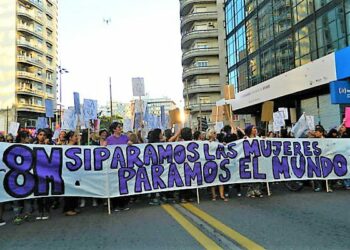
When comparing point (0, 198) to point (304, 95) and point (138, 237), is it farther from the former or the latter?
point (304, 95)

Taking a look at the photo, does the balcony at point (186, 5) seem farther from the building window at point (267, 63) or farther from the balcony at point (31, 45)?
the building window at point (267, 63)

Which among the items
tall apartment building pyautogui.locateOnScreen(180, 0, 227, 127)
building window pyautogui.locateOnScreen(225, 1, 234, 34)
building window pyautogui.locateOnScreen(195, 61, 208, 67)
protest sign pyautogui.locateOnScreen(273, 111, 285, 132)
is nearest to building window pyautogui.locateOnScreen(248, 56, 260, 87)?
building window pyautogui.locateOnScreen(225, 1, 234, 34)

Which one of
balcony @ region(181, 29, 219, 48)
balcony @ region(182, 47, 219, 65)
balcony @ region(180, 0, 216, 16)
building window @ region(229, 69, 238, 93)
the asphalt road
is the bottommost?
the asphalt road

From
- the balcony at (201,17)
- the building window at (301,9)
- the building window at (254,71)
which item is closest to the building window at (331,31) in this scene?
the building window at (301,9)

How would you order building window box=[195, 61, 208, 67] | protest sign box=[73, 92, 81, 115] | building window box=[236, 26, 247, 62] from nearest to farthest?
protest sign box=[73, 92, 81, 115] → building window box=[236, 26, 247, 62] → building window box=[195, 61, 208, 67]

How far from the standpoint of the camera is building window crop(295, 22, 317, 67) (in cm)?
2681

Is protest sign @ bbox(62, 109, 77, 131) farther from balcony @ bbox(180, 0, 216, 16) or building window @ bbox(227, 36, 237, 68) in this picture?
balcony @ bbox(180, 0, 216, 16)

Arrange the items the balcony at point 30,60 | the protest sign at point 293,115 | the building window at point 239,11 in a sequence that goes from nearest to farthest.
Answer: the protest sign at point 293,115
the building window at point 239,11
the balcony at point 30,60

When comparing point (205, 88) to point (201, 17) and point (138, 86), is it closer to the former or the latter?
point (201, 17)

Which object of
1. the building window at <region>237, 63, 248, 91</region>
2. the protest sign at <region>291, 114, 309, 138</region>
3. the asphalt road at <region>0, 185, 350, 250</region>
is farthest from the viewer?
the building window at <region>237, 63, 248, 91</region>

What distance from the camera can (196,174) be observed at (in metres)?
9.22

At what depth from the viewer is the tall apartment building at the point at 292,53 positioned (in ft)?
76.8

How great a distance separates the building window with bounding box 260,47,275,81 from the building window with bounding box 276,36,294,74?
3.52 ft

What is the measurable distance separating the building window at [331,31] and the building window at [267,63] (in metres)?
8.17
